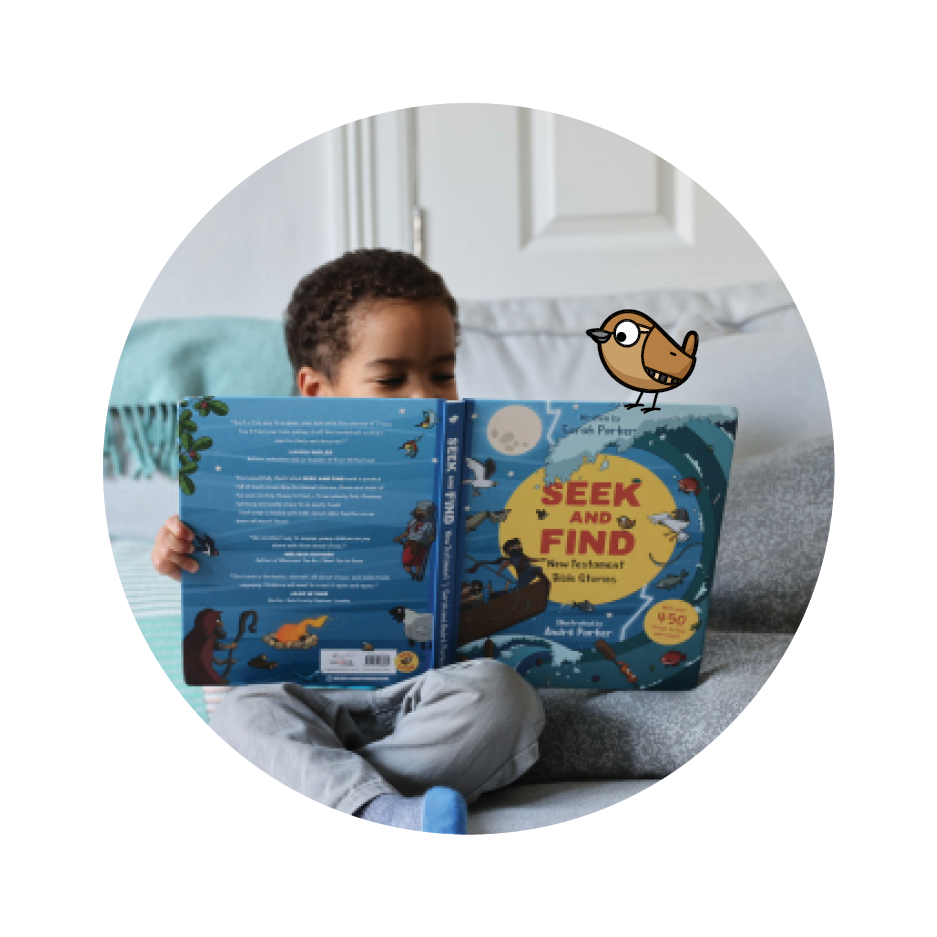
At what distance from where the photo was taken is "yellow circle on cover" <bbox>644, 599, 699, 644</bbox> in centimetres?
65

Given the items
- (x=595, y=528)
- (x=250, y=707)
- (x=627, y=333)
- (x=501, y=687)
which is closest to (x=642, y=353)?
(x=627, y=333)

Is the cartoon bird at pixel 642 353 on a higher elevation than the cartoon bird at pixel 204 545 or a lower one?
higher

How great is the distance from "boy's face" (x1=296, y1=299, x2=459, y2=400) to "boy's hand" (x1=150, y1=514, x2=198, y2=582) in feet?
0.38

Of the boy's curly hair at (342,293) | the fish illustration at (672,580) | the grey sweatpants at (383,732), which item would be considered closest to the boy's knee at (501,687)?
the grey sweatpants at (383,732)

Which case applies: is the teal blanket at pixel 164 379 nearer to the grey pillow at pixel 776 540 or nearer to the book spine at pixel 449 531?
the book spine at pixel 449 531

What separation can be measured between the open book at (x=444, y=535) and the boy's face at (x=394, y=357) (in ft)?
0.08

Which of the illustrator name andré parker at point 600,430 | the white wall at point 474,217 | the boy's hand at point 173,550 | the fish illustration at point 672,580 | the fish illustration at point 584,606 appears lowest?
Result: the fish illustration at point 584,606

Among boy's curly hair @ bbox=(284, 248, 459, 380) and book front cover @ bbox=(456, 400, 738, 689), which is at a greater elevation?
boy's curly hair @ bbox=(284, 248, 459, 380)

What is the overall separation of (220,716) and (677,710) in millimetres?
312

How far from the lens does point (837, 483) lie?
2.19 feet

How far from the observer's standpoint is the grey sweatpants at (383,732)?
644 millimetres

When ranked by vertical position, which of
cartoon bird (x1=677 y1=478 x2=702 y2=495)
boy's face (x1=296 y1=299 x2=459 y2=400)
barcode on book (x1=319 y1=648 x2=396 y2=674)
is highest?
boy's face (x1=296 y1=299 x2=459 y2=400)

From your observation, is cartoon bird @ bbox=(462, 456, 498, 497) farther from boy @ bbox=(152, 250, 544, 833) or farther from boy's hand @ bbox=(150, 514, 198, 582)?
boy's hand @ bbox=(150, 514, 198, 582)

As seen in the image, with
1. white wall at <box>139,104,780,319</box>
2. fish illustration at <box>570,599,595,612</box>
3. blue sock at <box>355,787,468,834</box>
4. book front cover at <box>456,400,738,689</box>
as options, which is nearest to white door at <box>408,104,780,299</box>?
white wall at <box>139,104,780,319</box>
